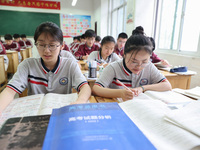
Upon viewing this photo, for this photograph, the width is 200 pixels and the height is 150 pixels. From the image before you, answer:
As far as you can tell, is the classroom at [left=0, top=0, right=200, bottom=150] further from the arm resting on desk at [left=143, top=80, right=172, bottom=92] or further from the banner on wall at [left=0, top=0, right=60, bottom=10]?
the banner on wall at [left=0, top=0, right=60, bottom=10]

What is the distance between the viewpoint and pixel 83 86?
95cm

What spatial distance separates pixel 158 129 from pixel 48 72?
869mm

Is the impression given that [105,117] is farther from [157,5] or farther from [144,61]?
[157,5]

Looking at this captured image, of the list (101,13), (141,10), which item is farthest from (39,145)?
(101,13)

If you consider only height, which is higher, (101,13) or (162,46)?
(101,13)

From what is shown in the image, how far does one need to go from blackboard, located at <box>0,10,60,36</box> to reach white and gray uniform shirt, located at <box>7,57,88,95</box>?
6.17 meters

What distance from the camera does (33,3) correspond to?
6430mm

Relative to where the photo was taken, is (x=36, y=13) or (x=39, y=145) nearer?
(x=39, y=145)

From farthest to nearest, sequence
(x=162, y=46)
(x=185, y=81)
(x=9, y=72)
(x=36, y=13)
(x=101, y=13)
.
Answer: (x=36, y=13), (x=101, y=13), (x=9, y=72), (x=162, y=46), (x=185, y=81)

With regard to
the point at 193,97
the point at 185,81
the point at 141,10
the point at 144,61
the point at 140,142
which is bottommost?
the point at 185,81

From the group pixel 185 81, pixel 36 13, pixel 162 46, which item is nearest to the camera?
pixel 185 81

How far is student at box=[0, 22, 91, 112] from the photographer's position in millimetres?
900

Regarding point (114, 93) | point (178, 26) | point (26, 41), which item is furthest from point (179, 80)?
point (26, 41)

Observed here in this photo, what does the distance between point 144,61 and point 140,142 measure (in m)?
0.69
